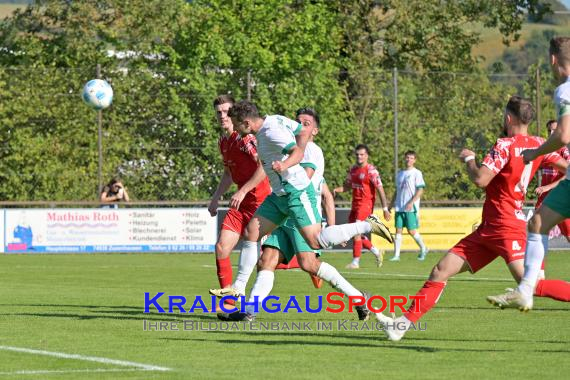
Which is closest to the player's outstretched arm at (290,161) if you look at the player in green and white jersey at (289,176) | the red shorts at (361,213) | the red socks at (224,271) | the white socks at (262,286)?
the player in green and white jersey at (289,176)

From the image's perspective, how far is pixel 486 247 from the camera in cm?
1043

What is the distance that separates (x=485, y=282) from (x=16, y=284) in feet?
22.2

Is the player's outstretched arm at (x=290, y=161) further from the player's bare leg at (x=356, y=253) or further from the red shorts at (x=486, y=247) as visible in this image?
the player's bare leg at (x=356, y=253)

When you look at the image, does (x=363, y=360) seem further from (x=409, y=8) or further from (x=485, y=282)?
(x=409, y=8)

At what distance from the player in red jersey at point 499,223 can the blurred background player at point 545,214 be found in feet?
2.22

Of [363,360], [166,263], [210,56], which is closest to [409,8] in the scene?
[210,56]

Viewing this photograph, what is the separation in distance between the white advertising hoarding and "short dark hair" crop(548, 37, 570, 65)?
2085 cm

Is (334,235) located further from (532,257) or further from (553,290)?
(532,257)

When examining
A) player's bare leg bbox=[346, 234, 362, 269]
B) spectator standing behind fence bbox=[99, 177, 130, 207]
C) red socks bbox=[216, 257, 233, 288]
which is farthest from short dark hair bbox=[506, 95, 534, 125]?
spectator standing behind fence bbox=[99, 177, 130, 207]

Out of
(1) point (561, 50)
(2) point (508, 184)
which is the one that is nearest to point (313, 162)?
(2) point (508, 184)

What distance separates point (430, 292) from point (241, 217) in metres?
3.41

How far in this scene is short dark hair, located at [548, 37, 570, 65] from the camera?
31.0 ft

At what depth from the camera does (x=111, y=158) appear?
31.3m

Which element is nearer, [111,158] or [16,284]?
[16,284]
